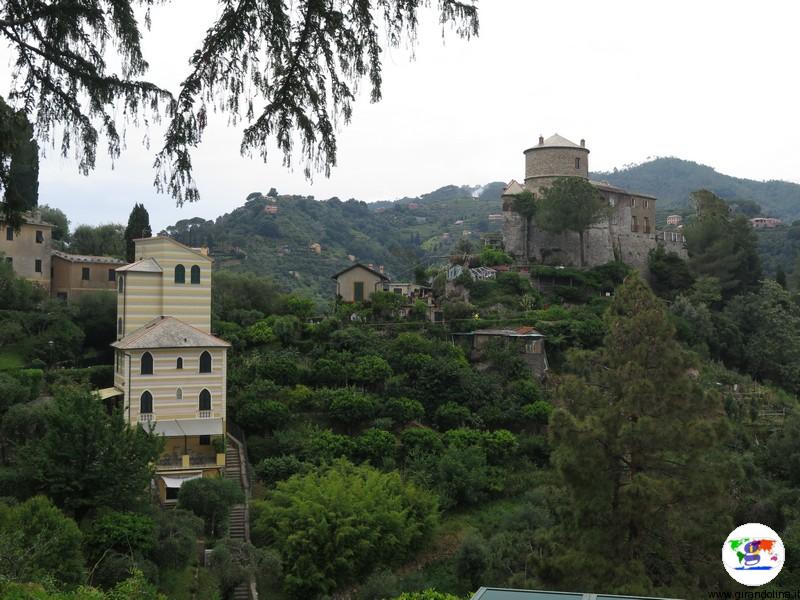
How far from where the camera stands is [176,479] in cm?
2152

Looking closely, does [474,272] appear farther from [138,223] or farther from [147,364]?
[147,364]

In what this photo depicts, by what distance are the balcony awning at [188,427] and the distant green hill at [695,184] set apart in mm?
136994

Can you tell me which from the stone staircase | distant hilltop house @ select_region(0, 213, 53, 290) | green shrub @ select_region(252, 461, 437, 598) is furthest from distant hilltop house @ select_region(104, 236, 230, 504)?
distant hilltop house @ select_region(0, 213, 53, 290)

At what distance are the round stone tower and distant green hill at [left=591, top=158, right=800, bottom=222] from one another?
11110cm

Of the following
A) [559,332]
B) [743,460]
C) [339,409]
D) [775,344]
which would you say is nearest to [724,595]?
[743,460]

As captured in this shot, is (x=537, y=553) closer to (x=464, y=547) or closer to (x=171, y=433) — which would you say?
(x=464, y=547)

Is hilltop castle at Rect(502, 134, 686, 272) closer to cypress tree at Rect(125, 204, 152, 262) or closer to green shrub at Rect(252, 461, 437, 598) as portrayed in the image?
cypress tree at Rect(125, 204, 152, 262)

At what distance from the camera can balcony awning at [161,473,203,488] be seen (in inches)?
834

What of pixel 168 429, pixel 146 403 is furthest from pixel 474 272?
pixel 168 429

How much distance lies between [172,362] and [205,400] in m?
1.45

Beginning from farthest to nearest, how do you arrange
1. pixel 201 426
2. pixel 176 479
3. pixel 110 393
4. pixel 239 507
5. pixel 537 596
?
pixel 110 393, pixel 201 426, pixel 176 479, pixel 239 507, pixel 537 596

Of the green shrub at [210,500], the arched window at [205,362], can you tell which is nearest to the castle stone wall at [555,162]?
the arched window at [205,362]

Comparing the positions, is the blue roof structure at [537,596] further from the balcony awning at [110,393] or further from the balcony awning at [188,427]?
the balcony awning at [110,393]

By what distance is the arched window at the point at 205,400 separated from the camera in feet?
78.2
